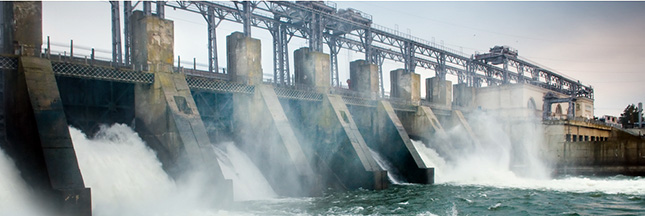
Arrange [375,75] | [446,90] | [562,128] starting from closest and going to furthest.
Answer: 1. [375,75]
2. [446,90]
3. [562,128]

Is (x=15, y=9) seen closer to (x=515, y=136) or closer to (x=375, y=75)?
(x=375, y=75)

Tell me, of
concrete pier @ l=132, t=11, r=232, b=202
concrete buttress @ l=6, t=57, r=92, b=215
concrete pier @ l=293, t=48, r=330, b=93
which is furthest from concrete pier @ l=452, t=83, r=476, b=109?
concrete buttress @ l=6, t=57, r=92, b=215

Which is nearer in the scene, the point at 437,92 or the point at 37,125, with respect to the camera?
the point at 37,125

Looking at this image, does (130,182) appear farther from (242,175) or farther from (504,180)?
(504,180)

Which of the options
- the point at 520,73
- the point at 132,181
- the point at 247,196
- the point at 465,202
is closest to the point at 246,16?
the point at 247,196

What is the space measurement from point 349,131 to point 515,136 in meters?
22.3

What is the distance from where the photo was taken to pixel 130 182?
1741 cm

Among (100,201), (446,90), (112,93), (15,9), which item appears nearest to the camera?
Answer: (100,201)

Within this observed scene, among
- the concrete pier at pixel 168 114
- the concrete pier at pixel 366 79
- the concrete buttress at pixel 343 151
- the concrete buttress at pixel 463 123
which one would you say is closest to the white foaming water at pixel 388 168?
the concrete buttress at pixel 343 151

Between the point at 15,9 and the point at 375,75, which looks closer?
the point at 15,9

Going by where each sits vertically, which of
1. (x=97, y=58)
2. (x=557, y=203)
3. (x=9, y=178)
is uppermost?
(x=97, y=58)

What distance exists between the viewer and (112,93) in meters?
22.0

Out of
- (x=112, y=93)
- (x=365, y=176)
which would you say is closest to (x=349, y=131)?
(x=365, y=176)

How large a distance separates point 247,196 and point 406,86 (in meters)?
18.8
